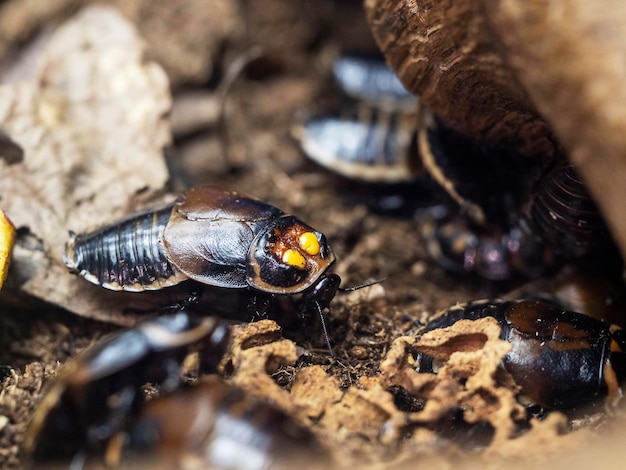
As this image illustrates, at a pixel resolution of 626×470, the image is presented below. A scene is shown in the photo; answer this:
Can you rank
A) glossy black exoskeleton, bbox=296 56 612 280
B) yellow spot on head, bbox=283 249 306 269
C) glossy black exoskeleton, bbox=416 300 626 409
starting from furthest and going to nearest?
glossy black exoskeleton, bbox=296 56 612 280 < yellow spot on head, bbox=283 249 306 269 < glossy black exoskeleton, bbox=416 300 626 409

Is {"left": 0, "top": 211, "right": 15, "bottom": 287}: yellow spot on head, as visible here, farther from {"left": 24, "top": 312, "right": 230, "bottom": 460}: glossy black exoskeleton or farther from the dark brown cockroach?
{"left": 24, "top": 312, "right": 230, "bottom": 460}: glossy black exoskeleton

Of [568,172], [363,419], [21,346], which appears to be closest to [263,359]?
[363,419]

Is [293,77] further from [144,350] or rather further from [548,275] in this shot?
[144,350]

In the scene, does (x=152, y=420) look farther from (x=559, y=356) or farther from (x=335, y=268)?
(x=559, y=356)

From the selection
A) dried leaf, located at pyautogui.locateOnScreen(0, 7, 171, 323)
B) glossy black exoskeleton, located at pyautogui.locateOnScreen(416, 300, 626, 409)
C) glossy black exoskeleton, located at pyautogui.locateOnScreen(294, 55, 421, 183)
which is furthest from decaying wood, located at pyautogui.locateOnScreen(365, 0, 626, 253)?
dried leaf, located at pyautogui.locateOnScreen(0, 7, 171, 323)

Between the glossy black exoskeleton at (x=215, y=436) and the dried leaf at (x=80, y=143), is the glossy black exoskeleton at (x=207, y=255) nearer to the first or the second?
the dried leaf at (x=80, y=143)

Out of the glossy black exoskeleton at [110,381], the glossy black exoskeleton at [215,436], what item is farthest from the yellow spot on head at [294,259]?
the glossy black exoskeleton at [215,436]
